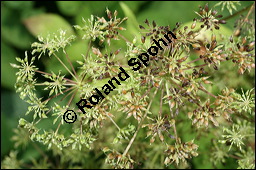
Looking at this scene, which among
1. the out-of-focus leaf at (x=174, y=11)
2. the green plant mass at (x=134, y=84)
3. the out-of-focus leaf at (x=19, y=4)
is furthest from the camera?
the out-of-focus leaf at (x=19, y=4)

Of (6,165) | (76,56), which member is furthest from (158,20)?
(6,165)

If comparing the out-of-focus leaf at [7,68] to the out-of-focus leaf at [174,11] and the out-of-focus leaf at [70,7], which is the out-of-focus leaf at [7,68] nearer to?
the out-of-focus leaf at [70,7]

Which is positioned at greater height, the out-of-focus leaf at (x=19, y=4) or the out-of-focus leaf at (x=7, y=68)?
the out-of-focus leaf at (x=19, y=4)

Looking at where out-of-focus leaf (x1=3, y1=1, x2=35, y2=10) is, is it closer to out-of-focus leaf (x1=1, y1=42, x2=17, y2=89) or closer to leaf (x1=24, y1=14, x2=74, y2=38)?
leaf (x1=24, y1=14, x2=74, y2=38)

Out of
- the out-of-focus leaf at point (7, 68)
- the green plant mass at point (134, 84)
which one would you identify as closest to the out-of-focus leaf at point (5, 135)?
→ the green plant mass at point (134, 84)

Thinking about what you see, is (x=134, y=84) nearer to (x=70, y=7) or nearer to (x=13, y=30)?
(x=70, y=7)

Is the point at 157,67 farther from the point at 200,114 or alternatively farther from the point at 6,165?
the point at 6,165

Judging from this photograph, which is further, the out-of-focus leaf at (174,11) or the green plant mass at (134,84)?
the out-of-focus leaf at (174,11)

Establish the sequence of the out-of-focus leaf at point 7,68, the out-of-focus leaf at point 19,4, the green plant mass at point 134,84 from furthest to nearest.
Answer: the out-of-focus leaf at point 7,68
the out-of-focus leaf at point 19,4
the green plant mass at point 134,84
